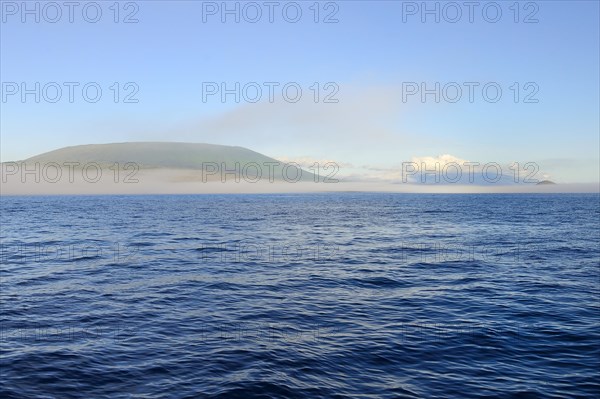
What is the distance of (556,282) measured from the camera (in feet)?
86.4

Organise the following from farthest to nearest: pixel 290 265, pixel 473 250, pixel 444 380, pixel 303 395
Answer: pixel 473 250
pixel 290 265
pixel 444 380
pixel 303 395

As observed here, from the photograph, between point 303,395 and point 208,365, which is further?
point 208,365

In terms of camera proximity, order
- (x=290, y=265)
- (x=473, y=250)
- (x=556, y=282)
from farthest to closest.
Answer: (x=473, y=250) < (x=290, y=265) < (x=556, y=282)

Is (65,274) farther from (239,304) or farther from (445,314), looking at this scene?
(445,314)

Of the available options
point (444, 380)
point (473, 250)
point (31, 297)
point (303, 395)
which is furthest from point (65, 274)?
point (473, 250)

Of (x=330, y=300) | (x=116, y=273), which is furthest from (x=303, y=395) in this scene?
(x=116, y=273)

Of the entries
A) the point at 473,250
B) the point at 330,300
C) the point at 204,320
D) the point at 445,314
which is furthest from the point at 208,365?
the point at 473,250

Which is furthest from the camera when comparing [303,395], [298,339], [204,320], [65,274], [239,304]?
[65,274]

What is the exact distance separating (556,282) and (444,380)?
17.9 m

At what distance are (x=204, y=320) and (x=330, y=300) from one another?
6.69 meters

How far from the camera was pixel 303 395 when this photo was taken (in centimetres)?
1152

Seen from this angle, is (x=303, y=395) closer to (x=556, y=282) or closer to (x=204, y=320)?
(x=204, y=320)

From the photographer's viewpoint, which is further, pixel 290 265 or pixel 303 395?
pixel 290 265

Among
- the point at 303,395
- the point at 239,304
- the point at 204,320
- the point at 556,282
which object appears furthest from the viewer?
the point at 556,282
